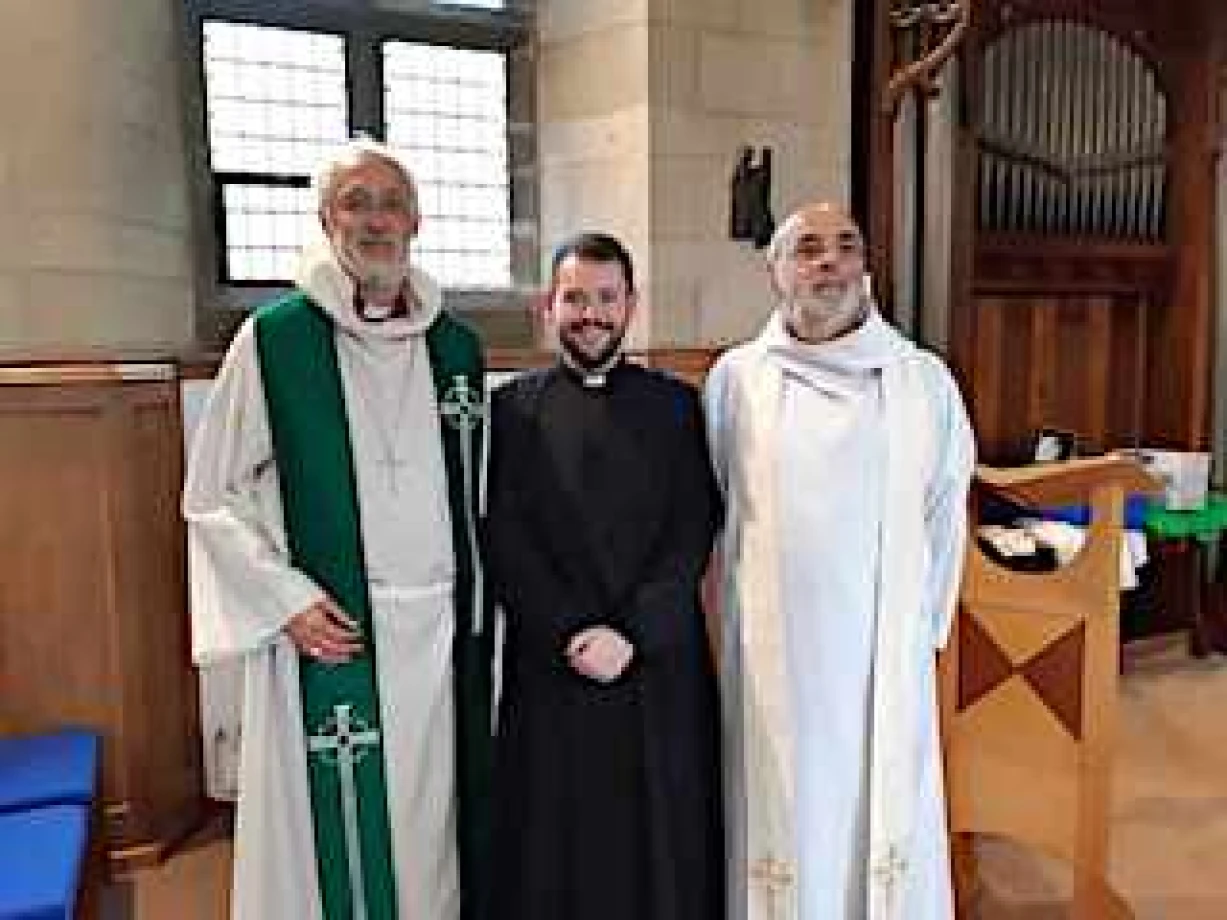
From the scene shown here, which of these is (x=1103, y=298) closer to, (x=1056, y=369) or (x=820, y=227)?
(x=1056, y=369)

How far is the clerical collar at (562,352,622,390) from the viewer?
6.50 feet

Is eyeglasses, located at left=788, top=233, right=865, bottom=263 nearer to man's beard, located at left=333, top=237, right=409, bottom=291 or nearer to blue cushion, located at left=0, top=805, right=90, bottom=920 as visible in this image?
man's beard, located at left=333, top=237, right=409, bottom=291

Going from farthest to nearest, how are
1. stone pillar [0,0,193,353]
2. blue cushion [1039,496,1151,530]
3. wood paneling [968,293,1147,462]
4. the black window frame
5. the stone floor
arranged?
wood paneling [968,293,1147,462] < blue cushion [1039,496,1151,530] < the black window frame < stone pillar [0,0,193,353] < the stone floor

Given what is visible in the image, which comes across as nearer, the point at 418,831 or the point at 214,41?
the point at 418,831

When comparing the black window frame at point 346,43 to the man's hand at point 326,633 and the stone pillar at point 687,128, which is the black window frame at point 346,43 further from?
the man's hand at point 326,633

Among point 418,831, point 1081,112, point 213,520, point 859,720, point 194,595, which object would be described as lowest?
point 418,831

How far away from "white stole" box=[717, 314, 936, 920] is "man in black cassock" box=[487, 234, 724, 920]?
0.10 meters

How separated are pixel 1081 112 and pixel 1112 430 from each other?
1237 millimetres

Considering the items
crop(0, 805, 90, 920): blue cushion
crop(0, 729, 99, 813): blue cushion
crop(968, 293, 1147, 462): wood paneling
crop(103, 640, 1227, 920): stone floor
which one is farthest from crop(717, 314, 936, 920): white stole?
crop(968, 293, 1147, 462): wood paneling

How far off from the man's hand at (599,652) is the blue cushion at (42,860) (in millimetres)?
915

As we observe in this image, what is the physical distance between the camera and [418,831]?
2.06 m

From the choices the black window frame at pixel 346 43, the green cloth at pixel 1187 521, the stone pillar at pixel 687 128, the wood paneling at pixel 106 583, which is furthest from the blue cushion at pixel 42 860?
the green cloth at pixel 1187 521

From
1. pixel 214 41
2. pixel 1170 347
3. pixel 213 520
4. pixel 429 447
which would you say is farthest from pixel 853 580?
pixel 1170 347

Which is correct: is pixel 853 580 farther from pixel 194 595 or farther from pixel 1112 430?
pixel 1112 430
